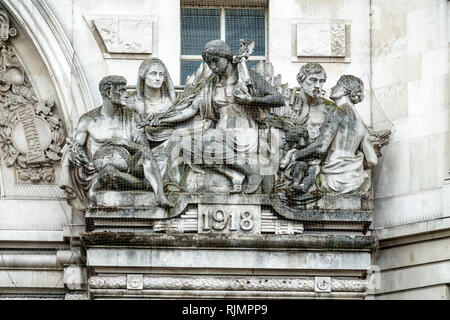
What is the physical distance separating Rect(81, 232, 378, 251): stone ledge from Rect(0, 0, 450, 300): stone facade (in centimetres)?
2

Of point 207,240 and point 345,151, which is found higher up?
point 345,151

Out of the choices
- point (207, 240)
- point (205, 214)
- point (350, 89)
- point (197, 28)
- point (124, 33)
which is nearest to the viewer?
point (207, 240)

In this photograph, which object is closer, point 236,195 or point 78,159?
point 236,195

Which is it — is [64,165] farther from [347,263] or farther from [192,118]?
[347,263]

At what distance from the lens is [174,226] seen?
95.8 feet

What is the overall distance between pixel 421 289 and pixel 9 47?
6.24m

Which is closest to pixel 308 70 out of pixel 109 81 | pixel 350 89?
pixel 350 89

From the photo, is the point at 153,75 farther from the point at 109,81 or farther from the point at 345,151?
the point at 345,151

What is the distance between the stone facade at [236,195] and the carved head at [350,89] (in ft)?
2.36

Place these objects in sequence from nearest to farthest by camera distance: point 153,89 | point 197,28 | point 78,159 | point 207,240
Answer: point 207,240, point 78,159, point 153,89, point 197,28

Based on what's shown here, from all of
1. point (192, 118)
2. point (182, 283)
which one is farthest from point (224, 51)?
point (182, 283)

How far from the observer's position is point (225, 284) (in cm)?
2922

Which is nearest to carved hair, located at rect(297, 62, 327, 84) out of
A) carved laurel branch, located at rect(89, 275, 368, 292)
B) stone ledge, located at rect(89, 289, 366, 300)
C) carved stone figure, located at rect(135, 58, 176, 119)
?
carved stone figure, located at rect(135, 58, 176, 119)

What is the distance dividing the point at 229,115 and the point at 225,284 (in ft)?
6.98
